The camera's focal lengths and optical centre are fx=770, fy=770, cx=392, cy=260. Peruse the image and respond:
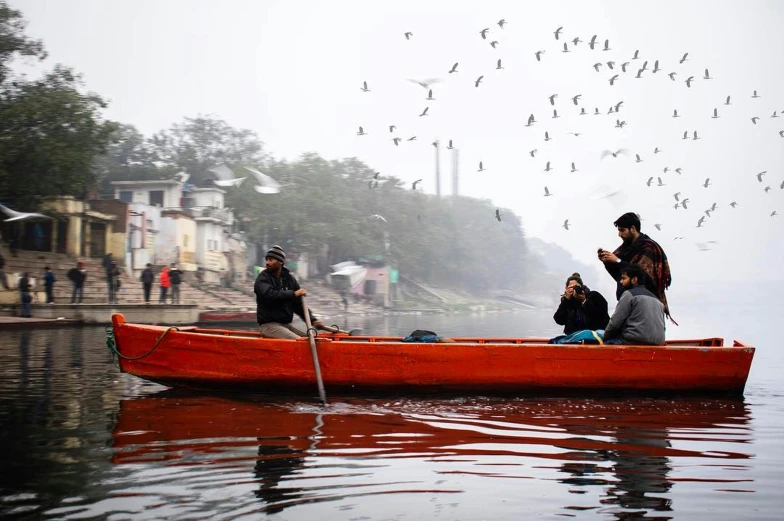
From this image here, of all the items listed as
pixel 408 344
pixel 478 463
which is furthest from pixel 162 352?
pixel 478 463

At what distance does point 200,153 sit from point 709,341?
5090 centimetres

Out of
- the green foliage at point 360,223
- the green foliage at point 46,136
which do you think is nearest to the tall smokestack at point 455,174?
the green foliage at point 360,223

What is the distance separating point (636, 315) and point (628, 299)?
0.30 metres

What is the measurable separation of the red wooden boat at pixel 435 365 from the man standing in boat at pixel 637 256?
2.38 feet

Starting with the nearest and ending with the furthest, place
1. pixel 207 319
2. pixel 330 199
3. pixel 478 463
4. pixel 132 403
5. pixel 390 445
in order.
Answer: pixel 478 463 → pixel 390 445 → pixel 132 403 → pixel 207 319 → pixel 330 199

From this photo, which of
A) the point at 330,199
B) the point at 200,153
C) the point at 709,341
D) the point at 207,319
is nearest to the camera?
the point at 709,341

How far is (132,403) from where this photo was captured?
26.0 feet

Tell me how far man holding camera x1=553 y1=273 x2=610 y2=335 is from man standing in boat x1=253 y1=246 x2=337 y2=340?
9.94 feet

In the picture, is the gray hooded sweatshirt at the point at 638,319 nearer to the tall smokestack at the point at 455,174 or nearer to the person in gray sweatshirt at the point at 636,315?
the person in gray sweatshirt at the point at 636,315

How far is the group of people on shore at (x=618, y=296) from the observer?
8148mm

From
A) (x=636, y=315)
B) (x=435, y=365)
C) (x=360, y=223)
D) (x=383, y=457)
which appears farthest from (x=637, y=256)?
(x=360, y=223)

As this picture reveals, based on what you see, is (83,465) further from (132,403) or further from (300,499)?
(132,403)

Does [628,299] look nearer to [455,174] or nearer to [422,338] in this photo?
[422,338]

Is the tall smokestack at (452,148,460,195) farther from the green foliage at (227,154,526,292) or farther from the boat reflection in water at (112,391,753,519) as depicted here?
the boat reflection in water at (112,391,753,519)
